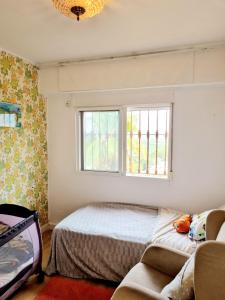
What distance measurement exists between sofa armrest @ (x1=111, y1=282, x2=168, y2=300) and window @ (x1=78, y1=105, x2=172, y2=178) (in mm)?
1785

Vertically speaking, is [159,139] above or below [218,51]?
below

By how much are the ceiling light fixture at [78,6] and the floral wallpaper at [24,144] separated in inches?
53.0

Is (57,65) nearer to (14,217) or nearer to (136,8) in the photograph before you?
(136,8)

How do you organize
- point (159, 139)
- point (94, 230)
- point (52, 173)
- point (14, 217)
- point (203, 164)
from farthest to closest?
point (52, 173), point (159, 139), point (203, 164), point (94, 230), point (14, 217)

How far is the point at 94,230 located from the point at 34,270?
686 millimetres

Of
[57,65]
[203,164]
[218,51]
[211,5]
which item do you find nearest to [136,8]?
[211,5]

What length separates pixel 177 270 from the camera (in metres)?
1.81

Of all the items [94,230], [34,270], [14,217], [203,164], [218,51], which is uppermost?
[218,51]

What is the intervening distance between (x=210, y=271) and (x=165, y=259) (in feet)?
2.45

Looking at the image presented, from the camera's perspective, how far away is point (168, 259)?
1845mm

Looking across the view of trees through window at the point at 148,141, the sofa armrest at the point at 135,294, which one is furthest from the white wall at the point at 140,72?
the sofa armrest at the point at 135,294

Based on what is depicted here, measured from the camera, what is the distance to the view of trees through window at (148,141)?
310cm

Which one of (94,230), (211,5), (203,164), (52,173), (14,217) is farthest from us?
(52,173)

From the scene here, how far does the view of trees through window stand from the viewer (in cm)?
310
